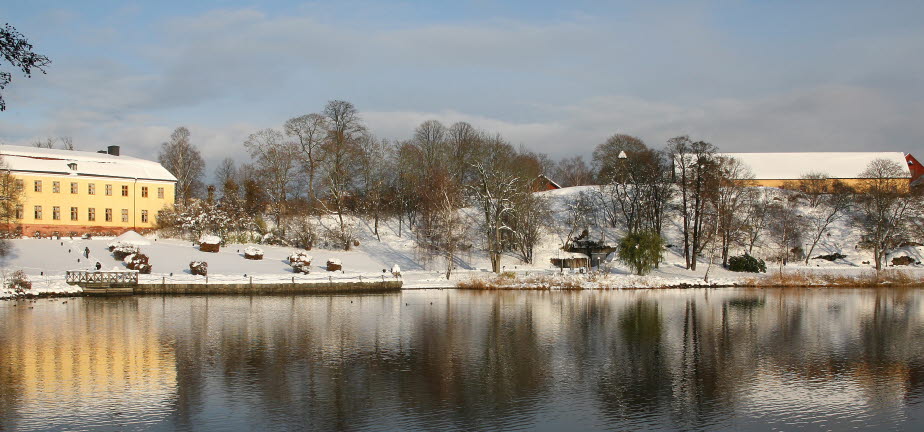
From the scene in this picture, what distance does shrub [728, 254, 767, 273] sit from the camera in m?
51.3

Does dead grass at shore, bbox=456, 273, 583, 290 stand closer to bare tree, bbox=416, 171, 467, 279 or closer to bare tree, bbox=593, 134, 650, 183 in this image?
bare tree, bbox=416, 171, 467, 279

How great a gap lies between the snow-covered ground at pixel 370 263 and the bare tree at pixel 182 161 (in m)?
20.3

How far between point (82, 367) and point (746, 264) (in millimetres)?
45075

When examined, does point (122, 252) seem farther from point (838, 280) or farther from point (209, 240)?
point (838, 280)

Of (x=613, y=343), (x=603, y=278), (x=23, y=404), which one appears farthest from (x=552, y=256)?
(x=23, y=404)

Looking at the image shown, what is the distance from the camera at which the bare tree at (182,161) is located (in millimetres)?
74938

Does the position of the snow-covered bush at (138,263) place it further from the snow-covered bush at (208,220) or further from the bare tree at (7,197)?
the snow-covered bush at (208,220)

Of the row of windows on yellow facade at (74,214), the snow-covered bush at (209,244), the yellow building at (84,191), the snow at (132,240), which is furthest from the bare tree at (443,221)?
the row of windows on yellow facade at (74,214)

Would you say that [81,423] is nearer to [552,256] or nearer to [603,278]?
[603,278]

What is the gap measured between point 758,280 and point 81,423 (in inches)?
1710

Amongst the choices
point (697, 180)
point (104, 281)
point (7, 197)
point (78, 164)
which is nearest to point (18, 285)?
point (104, 281)

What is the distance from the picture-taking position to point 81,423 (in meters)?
13.4

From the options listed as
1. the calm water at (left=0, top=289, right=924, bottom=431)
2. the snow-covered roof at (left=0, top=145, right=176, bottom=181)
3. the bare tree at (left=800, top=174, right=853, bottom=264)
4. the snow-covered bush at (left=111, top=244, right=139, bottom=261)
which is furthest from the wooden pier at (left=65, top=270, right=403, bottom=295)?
the bare tree at (left=800, top=174, right=853, bottom=264)

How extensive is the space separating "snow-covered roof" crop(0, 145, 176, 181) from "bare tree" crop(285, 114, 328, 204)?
1291cm
